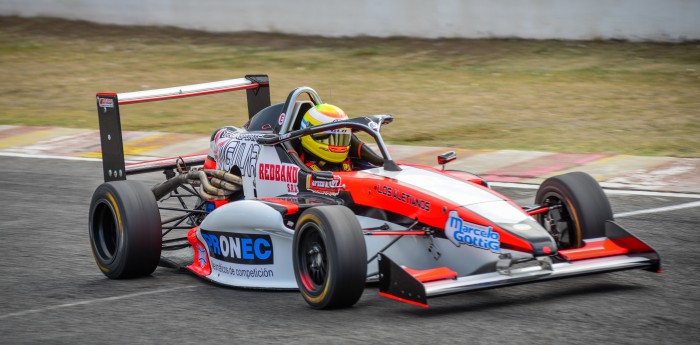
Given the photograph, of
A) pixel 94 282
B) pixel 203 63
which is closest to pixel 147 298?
pixel 94 282

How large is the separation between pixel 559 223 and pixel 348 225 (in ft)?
6.20

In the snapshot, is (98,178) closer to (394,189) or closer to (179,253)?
(179,253)

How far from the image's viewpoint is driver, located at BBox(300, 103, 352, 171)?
846 cm

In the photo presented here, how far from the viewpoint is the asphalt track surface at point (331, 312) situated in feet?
21.8

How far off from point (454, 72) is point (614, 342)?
45.5ft

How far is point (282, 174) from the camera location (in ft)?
27.9

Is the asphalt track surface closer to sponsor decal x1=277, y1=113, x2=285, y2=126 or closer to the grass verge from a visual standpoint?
sponsor decal x1=277, y1=113, x2=285, y2=126

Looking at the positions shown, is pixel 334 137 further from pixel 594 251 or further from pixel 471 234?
pixel 594 251

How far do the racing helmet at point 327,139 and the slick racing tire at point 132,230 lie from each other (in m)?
1.26

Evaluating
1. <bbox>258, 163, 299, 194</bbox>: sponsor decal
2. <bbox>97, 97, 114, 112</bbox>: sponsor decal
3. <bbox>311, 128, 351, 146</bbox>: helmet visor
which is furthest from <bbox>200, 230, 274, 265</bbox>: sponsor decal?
<bbox>97, 97, 114, 112</bbox>: sponsor decal

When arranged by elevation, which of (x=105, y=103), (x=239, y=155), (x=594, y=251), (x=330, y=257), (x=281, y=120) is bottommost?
(x=594, y=251)

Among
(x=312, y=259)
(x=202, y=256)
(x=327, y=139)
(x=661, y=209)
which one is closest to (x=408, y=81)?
(x=661, y=209)

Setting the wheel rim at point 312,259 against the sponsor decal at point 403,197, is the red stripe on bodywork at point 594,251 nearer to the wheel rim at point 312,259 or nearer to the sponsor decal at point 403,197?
the sponsor decal at point 403,197

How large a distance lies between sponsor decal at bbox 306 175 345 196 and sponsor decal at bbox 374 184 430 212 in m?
0.37
